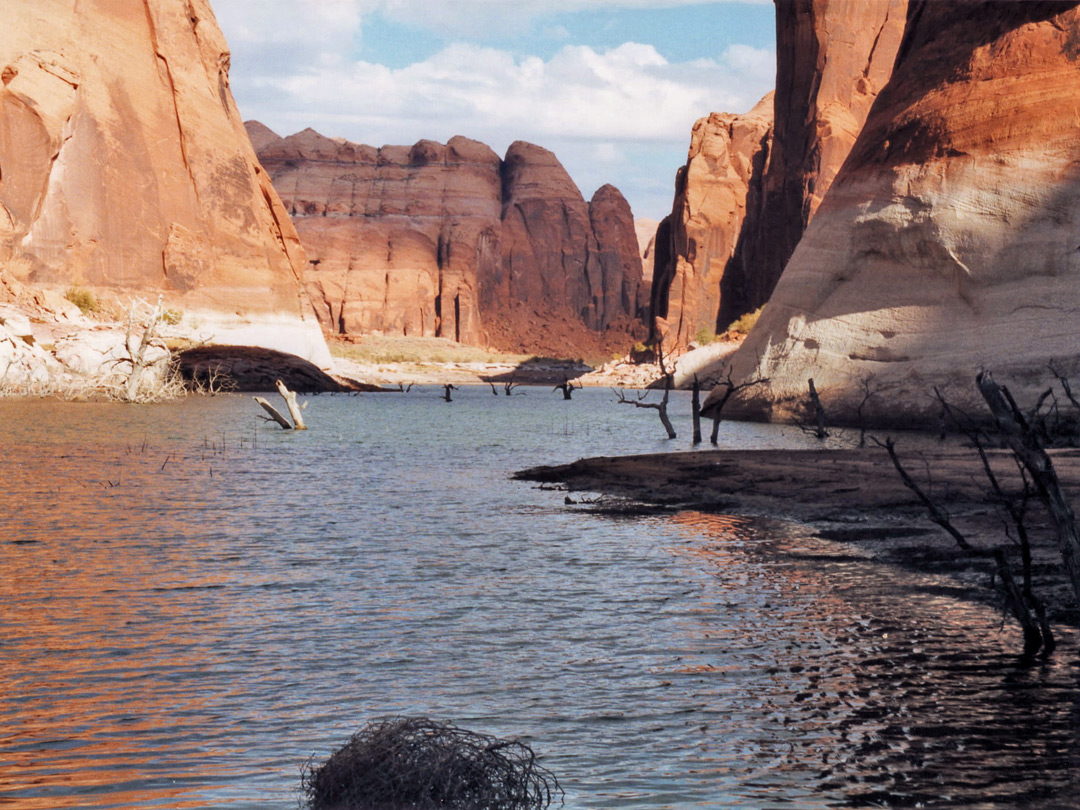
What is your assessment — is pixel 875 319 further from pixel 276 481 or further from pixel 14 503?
pixel 14 503

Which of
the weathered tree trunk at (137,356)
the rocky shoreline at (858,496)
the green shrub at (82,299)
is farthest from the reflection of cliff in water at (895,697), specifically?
the green shrub at (82,299)

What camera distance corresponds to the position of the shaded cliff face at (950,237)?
35.8 meters

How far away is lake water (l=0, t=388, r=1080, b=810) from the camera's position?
626 centimetres

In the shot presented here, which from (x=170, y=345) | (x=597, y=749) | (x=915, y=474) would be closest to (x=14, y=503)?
(x=597, y=749)

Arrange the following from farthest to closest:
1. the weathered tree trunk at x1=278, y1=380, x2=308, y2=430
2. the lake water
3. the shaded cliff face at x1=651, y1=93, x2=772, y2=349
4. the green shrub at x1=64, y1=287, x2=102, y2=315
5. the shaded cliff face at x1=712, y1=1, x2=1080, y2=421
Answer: the shaded cliff face at x1=651, y1=93, x2=772, y2=349 → the green shrub at x1=64, y1=287, x2=102, y2=315 → the shaded cliff face at x1=712, y1=1, x2=1080, y2=421 → the weathered tree trunk at x1=278, y1=380, x2=308, y2=430 → the lake water

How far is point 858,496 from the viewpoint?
17859 mm

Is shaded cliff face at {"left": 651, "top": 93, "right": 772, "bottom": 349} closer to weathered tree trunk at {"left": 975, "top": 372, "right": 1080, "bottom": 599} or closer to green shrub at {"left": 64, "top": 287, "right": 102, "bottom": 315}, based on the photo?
green shrub at {"left": 64, "top": 287, "right": 102, "bottom": 315}

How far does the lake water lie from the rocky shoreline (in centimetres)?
74

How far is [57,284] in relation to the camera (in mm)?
71500

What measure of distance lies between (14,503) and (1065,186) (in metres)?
33.9

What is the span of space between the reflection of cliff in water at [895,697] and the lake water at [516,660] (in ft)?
0.09

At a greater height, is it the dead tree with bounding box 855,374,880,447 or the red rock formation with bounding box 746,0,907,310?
the red rock formation with bounding box 746,0,907,310

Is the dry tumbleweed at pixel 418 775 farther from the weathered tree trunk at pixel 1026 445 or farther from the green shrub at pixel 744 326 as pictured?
the green shrub at pixel 744 326

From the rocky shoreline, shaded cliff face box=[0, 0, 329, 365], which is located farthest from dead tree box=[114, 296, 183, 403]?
the rocky shoreline
